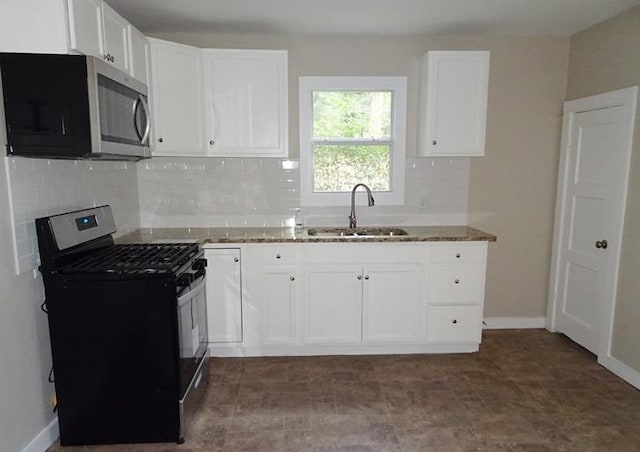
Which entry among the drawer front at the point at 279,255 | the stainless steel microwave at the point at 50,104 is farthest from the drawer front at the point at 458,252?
the stainless steel microwave at the point at 50,104

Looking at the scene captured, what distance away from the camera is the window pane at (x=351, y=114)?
341cm

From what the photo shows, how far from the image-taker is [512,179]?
3.54 m

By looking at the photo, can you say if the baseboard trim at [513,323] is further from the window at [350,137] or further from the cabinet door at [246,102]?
the cabinet door at [246,102]

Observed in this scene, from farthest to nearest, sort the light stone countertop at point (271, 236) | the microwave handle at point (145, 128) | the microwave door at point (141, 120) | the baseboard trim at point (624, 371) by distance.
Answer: the light stone countertop at point (271, 236) < the baseboard trim at point (624, 371) < the microwave handle at point (145, 128) < the microwave door at point (141, 120)

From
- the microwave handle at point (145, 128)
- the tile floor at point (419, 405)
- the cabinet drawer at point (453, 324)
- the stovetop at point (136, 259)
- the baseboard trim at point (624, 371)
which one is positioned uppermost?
the microwave handle at point (145, 128)

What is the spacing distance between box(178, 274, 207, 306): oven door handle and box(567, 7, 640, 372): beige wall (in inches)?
112

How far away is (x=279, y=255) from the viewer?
119 inches

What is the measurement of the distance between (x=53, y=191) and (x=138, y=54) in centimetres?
107

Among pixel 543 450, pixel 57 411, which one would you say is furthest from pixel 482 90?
pixel 57 411

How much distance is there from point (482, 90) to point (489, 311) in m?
1.91

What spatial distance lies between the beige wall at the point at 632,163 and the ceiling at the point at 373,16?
12cm

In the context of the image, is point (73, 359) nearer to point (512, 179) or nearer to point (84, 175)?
point (84, 175)

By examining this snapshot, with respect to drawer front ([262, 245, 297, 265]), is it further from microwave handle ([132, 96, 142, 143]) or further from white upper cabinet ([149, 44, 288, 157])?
microwave handle ([132, 96, 142, 143])

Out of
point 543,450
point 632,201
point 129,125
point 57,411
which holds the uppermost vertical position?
point 129,125
